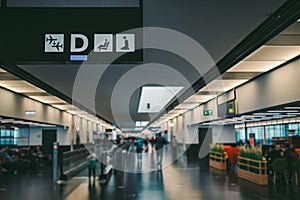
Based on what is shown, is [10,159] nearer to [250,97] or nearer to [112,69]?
[112,69]

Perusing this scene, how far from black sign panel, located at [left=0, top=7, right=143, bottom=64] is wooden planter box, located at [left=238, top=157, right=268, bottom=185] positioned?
31.6ft

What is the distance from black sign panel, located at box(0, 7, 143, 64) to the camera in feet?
13.6

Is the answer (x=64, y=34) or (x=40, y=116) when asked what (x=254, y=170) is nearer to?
(x=64, y=34)

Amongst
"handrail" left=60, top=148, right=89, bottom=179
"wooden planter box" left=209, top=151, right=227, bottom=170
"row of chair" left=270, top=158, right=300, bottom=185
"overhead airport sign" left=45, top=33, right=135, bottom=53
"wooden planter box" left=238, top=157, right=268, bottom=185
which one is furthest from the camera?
"wooden planter box" left=209, top=151, right=227, bottom=170

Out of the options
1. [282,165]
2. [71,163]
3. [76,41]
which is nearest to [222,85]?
[282,165]

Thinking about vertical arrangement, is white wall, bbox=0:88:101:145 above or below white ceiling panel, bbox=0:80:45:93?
below

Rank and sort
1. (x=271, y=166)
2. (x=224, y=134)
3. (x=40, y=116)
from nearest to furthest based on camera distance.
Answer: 1. (x=271, y=166)
2. (x=40, y=116)
3. (x=224, y=134)

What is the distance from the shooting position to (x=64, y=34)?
163 inches

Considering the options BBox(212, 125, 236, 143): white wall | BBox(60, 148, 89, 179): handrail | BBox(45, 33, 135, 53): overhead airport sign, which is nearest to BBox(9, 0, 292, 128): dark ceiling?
BBox(45, 33, 135, 53): overhead airport sign

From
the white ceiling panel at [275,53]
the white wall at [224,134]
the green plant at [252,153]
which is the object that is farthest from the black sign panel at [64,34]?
the white wall at [224,134]

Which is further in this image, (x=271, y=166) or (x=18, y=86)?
(x=18, y=86)

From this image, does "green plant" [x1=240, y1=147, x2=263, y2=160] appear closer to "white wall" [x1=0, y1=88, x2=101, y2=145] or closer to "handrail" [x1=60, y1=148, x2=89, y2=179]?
"handrail" [x1=60, y1=148, x2=89, y2=179]

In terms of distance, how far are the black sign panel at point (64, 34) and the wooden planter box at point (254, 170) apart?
9633 millimetres

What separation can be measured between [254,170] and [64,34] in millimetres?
10791
